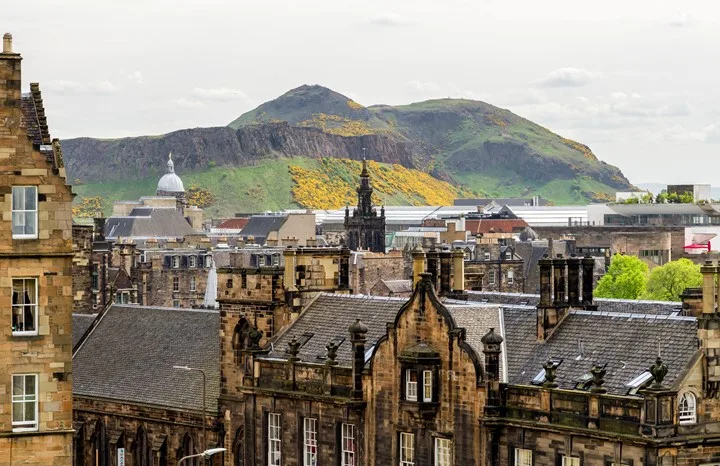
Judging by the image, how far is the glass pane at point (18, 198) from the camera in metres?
48.4

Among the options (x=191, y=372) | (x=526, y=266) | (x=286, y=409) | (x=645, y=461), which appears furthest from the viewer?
(x=526, y=266)

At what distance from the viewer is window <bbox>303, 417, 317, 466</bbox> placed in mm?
71750

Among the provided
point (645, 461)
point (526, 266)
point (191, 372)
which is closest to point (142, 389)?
point (191, 372)

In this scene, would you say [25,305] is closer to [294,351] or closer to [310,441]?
[310,441]

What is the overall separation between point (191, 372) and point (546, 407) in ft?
103

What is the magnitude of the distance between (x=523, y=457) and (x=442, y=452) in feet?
14.7

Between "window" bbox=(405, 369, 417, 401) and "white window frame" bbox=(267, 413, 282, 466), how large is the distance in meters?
8.87

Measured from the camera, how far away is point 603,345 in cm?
6212

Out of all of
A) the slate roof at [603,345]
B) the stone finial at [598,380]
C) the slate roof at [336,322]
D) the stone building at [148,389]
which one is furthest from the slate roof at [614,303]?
the stone building at [148,389]

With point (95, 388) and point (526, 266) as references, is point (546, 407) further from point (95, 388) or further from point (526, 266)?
point (526, 266)

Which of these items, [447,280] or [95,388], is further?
[95,388]

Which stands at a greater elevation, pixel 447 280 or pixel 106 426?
pixel 447 280

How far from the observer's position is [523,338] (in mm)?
66188

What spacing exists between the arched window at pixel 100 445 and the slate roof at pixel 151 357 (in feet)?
5.84
